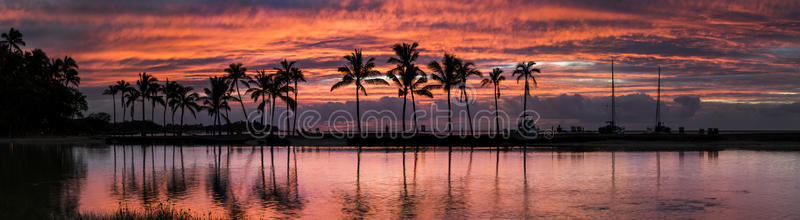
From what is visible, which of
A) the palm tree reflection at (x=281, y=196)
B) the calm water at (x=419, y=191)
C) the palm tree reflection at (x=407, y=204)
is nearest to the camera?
the palm tree reflection at (x=407, y=204)

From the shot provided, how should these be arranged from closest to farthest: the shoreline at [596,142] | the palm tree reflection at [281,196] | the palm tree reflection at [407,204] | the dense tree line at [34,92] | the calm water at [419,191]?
the palm tree reflection at [407,204] < the calm water at [419,191] < the palm tree reflection at [281,196] < the shoreline at [596,142] < the dense tree line at [34,92]

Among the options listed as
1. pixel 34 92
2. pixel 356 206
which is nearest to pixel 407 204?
pixel 356 206

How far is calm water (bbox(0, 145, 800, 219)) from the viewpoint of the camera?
54.8ft

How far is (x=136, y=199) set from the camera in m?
19.4

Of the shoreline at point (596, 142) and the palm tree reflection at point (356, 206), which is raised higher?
the palm tree reflection at point (356, 206)

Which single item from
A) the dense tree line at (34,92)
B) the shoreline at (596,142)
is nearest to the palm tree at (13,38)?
the dense tree line at (34,92)

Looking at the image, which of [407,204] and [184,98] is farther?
[184,98]

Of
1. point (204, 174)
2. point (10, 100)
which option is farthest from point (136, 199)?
point (10, 100)

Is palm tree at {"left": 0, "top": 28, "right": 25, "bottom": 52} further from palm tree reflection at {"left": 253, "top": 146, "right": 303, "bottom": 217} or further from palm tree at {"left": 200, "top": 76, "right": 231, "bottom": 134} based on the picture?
palm tree reflection at {"left": 253, "top": 146, "right": 303, "bottom": 217}

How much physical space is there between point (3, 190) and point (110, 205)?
24.0ft

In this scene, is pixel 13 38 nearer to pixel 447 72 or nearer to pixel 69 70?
pixel 69 70

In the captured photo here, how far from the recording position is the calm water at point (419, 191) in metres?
16.7

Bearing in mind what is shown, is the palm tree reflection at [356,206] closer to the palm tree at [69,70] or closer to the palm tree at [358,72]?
the palm tree at [358,72]

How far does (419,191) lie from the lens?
21406 mm
